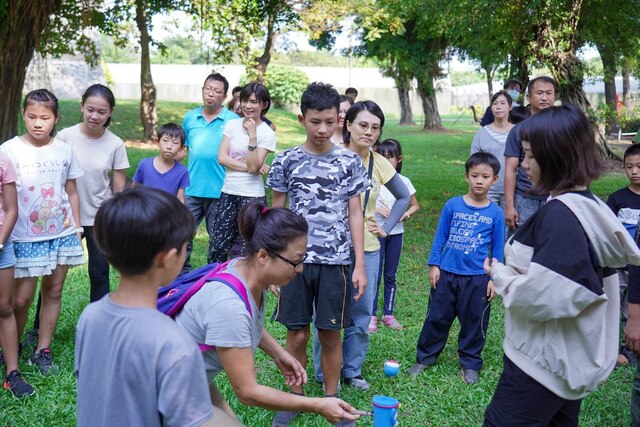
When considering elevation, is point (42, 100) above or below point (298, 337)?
above

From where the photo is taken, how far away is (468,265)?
4617 mm

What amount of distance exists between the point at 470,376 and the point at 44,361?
2.77 m

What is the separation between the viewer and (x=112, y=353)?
1981 millimetres

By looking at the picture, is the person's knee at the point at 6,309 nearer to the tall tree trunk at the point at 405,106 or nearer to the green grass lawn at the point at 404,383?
the green grass lawn at the point at 404,383

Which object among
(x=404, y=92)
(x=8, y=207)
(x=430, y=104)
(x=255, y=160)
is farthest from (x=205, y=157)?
(x=404, y=92)

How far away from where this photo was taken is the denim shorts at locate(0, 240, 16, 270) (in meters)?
4.08

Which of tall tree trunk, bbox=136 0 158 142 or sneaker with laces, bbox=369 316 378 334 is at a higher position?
tall tree trunk, bbox=136 0 158 142

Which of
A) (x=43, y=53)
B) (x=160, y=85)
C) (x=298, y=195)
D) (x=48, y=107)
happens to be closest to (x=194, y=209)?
(x=48, y=107)

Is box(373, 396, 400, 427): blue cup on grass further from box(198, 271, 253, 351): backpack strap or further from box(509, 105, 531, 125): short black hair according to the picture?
box(509, 105, 531, 125): short black hair

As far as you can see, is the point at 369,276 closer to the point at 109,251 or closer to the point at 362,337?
the point at 362,337

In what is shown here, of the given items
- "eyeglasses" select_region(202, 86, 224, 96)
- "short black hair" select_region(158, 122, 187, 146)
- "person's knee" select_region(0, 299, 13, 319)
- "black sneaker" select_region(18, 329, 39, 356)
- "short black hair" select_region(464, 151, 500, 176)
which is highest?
"eyeglasses" select_region(202, 86, 224, 96)

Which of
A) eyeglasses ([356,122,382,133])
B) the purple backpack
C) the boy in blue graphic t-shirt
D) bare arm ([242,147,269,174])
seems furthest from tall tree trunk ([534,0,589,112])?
the purple backpack

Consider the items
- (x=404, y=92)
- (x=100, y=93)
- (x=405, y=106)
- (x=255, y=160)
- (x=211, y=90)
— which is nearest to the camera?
(x=100, y=93)

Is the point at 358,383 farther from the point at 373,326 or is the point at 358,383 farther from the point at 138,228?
the point at 138,228
